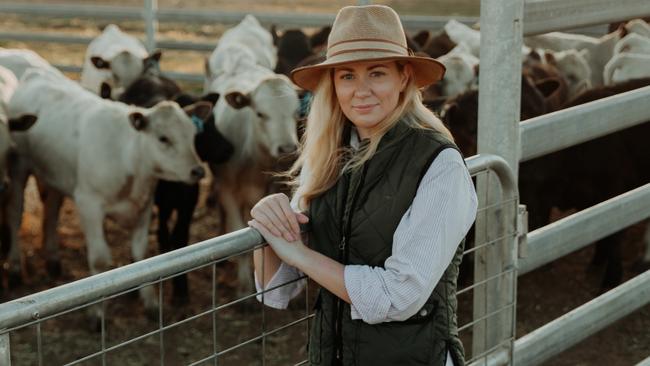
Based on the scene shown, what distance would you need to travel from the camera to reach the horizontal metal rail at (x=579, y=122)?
365 centimetres

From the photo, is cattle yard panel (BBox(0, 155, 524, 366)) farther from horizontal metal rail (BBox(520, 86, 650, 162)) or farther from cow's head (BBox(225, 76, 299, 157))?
cow's head (BBox(225, 76, 299, 157))

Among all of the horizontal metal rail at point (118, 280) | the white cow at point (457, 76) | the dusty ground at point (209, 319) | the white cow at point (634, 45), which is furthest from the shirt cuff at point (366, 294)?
the white cow at point (634, 45)

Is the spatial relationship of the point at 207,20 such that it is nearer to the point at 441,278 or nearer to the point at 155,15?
the point at 155,15

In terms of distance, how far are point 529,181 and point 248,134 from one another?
2.10 meters

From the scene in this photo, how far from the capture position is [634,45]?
366 inches

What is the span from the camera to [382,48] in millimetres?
2826

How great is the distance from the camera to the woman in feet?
8.94

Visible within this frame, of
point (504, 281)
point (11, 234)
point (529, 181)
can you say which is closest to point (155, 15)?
point (11, 234)

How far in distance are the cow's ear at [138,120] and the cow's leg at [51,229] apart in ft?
3.92

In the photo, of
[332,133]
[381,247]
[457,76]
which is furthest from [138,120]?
[381,247]

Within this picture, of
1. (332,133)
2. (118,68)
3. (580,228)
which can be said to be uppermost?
(332,133)

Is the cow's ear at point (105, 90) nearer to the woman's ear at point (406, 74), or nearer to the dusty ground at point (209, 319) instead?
the dusty ground at point (209, 319)

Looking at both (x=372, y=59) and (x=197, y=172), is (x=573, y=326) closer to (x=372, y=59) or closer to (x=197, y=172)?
(x=372, y=59)

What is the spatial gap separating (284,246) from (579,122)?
1.53 metres
